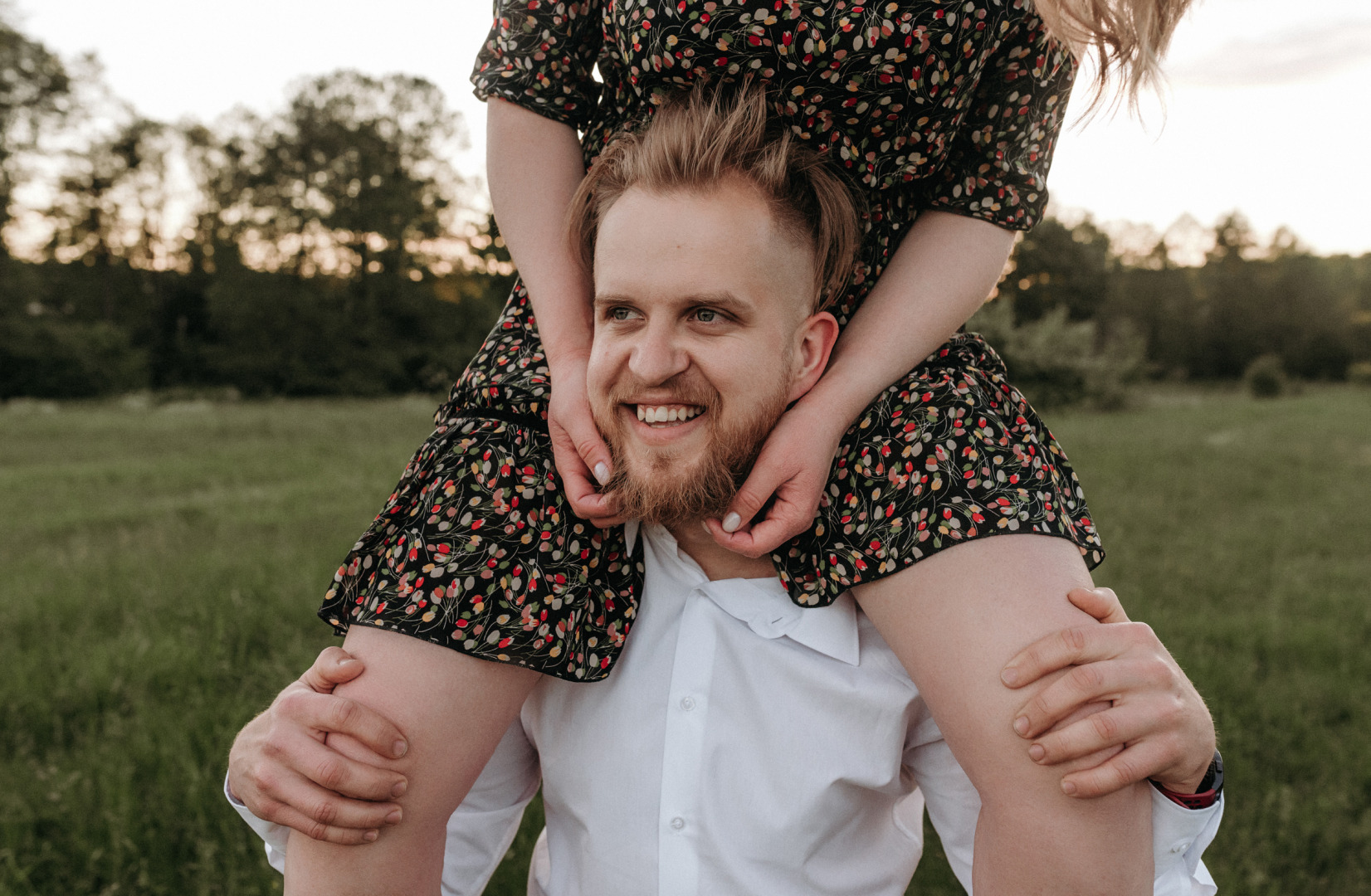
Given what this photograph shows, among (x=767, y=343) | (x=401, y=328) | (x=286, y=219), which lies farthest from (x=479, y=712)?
(x=286, y=219)

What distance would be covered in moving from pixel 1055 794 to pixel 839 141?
123 centimetres

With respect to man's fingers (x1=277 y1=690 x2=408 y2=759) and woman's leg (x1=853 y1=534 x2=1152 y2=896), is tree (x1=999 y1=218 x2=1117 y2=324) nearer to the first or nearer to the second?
woman's leg (x1=853 y1=534 x2=1152 y2=896)

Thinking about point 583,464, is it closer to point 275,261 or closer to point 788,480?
point 788,480

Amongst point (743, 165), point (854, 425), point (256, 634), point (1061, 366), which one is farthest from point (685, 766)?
point (1061, 366)

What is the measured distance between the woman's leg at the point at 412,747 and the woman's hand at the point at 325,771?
25 mm

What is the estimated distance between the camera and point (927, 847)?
10.2 ft

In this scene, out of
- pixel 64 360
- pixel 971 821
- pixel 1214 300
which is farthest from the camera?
pixel 1214 300

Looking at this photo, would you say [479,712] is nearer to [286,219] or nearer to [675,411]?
[675,411]

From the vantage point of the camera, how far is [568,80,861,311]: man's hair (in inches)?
66.5

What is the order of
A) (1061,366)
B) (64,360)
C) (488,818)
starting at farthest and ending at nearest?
1. (64,360)
2. (1061,366)
3. (488,818)

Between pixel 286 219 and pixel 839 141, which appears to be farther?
pixel 286 219

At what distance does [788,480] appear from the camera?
64.7 inches

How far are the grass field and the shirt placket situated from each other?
A: 4.10 feet

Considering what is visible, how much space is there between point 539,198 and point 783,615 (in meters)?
1.05
